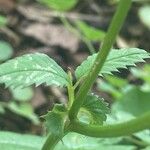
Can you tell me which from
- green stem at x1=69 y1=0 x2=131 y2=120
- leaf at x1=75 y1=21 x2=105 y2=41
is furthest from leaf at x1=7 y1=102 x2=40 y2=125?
green stem at x1=69 y1=0 x2=131 y2=120

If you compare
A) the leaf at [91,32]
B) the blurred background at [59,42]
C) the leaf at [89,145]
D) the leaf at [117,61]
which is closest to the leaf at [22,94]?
the blurred background at [59,42]

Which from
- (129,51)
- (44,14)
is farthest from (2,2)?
(129,51)

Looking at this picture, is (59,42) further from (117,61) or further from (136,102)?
(117,61)

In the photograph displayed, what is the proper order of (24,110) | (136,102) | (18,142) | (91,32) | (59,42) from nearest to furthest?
1. (18,142)
2. (136,102)
3. (91,32)
4. (24,110)
5. (59,42)

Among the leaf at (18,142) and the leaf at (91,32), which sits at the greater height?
the leaf at (18,142)

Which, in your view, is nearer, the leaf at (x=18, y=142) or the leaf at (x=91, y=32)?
the leaf at (x=18, y=142)

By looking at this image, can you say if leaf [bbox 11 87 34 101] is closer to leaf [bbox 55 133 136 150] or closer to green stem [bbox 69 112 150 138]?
leaf [bbox 55 133 136 150]

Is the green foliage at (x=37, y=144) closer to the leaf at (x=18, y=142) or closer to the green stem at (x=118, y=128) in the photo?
the leaf at (x=18, y=142)

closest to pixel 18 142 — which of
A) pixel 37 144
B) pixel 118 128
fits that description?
pixel 37 144
